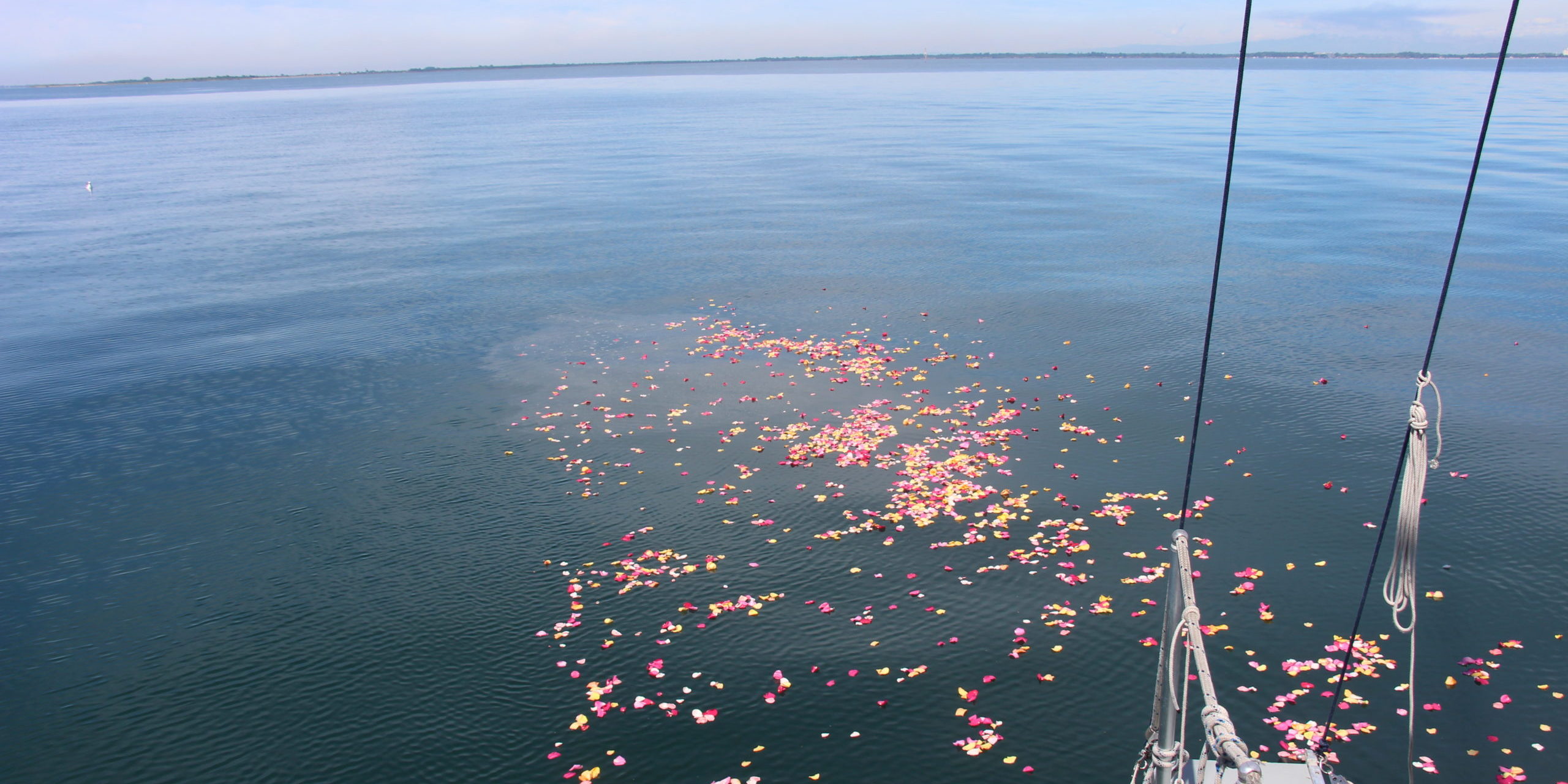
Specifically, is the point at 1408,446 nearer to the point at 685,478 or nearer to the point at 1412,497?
the point at 1412,497

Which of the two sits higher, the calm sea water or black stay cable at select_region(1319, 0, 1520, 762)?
black stay cable at select_region(1319, 0, 1520, 762)

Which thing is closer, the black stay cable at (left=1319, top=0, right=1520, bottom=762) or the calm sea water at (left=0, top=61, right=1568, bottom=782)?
the black stay cable at (left=1319, top=0, right=1520, bottom=762)

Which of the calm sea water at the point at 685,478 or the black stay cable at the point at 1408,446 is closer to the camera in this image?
the black stay cable at the point at 1408,446

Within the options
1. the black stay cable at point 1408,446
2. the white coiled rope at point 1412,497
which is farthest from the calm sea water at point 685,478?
the white coiled rope at point 1412,497

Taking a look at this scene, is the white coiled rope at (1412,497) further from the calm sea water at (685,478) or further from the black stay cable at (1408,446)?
the calm sea water at (685,478)

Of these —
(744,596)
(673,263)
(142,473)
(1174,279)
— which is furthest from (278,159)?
(744,596)

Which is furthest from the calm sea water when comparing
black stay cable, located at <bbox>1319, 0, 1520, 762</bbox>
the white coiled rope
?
the white coiled rope

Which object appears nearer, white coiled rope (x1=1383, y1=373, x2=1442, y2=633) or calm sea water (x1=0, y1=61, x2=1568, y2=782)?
white coiled rope (x1=1383, y1=373, x2=1442, y2=633)

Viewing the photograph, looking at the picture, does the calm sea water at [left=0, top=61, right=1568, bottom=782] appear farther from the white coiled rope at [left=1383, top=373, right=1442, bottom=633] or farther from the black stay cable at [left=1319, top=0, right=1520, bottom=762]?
the white coiled rope at [left=1383, top=373, right=1442, bottom=633]
